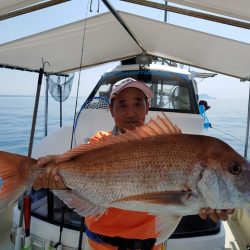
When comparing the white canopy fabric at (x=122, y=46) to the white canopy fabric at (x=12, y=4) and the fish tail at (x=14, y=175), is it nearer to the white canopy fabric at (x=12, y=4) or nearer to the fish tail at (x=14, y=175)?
the white canopy fabric at (x=12, y=4)

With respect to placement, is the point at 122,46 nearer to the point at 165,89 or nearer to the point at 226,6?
the point at 165,89

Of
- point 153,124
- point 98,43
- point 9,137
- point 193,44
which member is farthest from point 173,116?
point 9,137

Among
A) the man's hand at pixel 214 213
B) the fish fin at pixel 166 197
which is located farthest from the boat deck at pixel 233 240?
the fish fin at pixel 166 197

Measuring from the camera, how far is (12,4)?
2.59m

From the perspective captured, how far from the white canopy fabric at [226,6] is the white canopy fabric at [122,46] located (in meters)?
1.08

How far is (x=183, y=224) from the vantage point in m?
3.02

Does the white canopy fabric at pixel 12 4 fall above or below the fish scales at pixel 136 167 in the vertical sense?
above

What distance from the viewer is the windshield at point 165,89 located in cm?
507

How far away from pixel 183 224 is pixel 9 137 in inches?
499

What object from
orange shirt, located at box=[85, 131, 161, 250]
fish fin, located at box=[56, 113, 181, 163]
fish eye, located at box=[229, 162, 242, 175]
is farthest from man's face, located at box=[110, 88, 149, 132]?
fish eye, located at box=[229, 162, 242, 175]

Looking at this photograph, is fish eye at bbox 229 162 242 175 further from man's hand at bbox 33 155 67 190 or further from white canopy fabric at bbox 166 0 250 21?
white canopy fabric at bbox 166 0 250 21

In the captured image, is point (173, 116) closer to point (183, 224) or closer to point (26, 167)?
point (183, 224)

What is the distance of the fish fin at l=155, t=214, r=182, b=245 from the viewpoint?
1.66m

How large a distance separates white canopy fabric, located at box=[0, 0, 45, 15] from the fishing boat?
946 millimetres
